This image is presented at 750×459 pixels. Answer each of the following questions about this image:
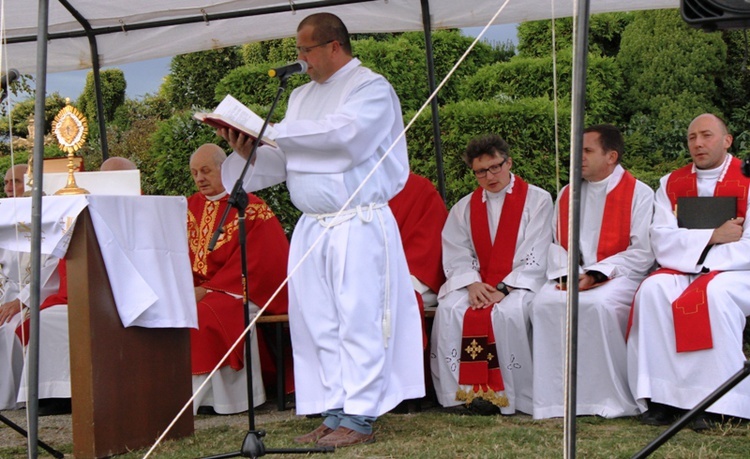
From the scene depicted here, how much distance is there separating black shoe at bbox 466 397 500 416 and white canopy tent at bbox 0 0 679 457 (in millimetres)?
2303

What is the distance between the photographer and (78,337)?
445 cm

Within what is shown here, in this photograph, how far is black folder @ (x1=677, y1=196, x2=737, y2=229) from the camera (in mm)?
5465

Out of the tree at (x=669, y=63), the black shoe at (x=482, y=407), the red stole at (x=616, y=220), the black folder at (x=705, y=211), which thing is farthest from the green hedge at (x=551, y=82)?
the black shoe at (x=482, y=407)

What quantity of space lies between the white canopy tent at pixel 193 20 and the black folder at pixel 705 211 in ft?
4.47

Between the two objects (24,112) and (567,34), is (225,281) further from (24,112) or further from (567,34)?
(24,112)

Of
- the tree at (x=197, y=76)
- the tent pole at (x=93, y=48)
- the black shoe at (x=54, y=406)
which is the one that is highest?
the tree at (x=197, y=76)

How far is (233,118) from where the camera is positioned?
4.31m

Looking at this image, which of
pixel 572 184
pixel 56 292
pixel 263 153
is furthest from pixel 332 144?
pixel 56 292

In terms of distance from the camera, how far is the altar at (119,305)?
14.5 ft

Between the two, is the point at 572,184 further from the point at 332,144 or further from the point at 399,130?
the point at 399,130

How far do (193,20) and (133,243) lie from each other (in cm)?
267

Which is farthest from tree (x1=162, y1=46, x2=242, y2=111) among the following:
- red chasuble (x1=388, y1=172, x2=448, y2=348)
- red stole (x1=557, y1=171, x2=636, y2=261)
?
red stole (x1=557, y1=171, x2=636, y2=261)

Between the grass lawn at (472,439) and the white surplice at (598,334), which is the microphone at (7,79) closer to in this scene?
the grass lawn at (472,439)

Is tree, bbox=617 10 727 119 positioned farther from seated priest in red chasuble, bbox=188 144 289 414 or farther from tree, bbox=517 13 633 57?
seated priest in red chasuble, bbox=188 144 289 414
